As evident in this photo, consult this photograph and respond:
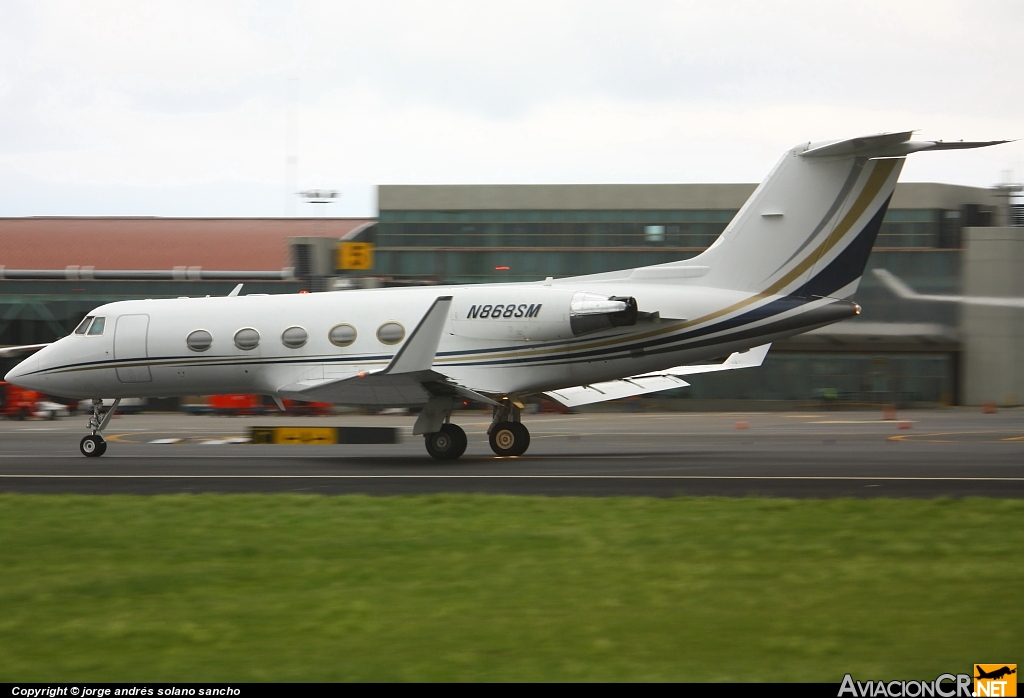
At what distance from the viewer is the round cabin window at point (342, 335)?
20656mm

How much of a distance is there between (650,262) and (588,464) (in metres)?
36.9

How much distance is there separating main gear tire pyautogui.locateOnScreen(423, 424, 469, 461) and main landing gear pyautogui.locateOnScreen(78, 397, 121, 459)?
7187mm

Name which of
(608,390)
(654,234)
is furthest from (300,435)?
(654,234)

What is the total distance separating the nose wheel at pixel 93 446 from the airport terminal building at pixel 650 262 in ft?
86.7

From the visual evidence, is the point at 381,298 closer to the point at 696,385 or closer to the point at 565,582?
the point at 565,582

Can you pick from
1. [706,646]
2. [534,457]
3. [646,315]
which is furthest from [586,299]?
[706,646]

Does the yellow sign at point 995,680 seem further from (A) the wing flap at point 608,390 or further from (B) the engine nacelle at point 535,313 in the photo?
(A) the wing flap at point 608,390

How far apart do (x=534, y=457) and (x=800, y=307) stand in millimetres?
5884

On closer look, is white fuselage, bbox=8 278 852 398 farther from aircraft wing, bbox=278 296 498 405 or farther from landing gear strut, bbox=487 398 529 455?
landing gear strut, bbox=487 398 529 455

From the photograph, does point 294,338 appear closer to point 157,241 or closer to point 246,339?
point 246,339

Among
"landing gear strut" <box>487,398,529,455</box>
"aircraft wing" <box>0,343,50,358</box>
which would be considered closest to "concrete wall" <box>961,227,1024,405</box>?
"landing gear strut" <box>487,398,529,455</box>

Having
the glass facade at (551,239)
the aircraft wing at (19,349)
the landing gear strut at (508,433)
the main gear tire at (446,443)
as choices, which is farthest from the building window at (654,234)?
the main gear tire at (446,443)

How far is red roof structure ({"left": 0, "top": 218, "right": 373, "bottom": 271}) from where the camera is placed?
60438 mm

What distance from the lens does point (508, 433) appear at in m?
20.6
